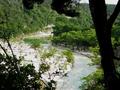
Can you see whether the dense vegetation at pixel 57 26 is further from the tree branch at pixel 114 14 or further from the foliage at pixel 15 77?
the tree branch at pixel 114 14

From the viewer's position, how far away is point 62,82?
139ft

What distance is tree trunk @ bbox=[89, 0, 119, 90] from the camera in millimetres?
6918

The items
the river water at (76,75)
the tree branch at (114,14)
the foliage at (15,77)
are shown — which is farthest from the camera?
the river water at (76,75)

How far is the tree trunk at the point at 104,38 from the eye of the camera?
22.7ft

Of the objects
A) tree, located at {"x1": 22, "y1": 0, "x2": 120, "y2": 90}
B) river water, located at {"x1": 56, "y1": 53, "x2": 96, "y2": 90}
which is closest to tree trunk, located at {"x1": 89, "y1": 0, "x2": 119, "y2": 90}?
tree, located at {"x1": 22, "y1": 0, "x2": 120, "y2": 90}

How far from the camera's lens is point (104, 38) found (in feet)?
22.9

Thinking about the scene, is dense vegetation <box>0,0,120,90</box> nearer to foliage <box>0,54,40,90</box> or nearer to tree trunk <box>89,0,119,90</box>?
foliage <box>0,54,40,90</box>

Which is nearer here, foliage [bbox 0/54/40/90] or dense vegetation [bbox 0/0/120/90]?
foliage [bbox 0/54/40/90]

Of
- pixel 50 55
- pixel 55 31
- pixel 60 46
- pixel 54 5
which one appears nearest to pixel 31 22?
pixel 55 31

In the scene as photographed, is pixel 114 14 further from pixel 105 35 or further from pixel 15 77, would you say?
pixel 15 77

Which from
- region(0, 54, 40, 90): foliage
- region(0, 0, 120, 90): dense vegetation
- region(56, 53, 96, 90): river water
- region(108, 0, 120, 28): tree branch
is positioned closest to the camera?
region(108, 0, 120, 28): tree branch

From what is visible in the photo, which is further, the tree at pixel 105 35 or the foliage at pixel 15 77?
the foliage at pixel 15 77

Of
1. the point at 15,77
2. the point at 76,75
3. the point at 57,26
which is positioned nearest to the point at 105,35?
the point at 15,77

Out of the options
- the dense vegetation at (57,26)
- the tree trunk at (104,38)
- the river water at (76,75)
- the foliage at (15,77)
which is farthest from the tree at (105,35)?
the river water at (76,75)
